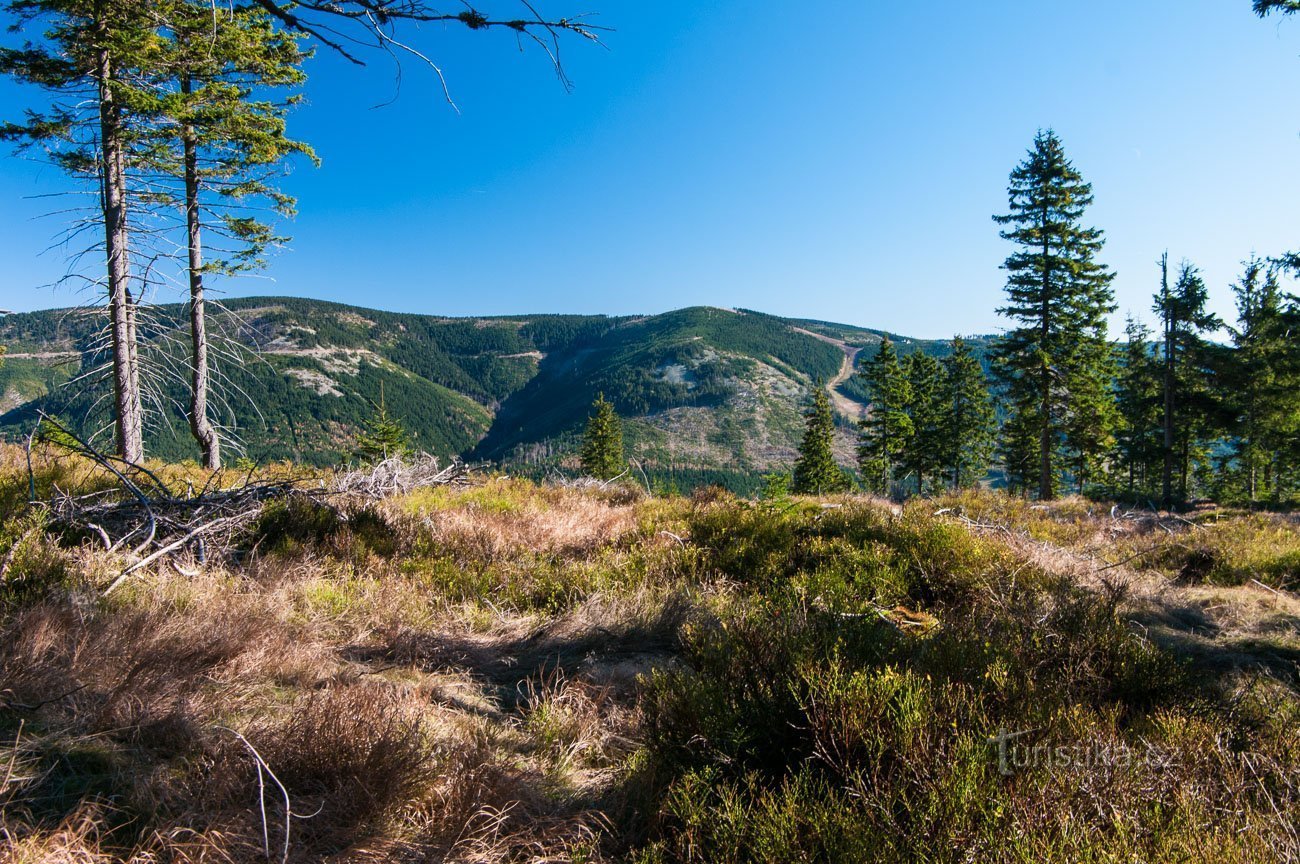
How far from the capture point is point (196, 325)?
13.0m

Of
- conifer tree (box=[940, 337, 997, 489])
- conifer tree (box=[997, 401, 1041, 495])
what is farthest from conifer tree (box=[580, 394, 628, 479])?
conifer tree (box=[997, 401, 1041, 495])

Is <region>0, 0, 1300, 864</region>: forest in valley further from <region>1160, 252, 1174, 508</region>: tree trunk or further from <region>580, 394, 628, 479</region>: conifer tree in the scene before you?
<region>580, 394, 628, 479</region>: conifer tree

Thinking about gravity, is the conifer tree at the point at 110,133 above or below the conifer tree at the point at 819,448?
above

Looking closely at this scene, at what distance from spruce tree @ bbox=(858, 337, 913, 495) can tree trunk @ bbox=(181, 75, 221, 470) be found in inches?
1179

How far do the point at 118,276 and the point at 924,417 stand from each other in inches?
1473

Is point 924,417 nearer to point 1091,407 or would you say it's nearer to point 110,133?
point 1091,407

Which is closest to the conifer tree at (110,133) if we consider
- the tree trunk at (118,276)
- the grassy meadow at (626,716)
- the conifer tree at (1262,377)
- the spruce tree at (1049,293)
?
the tree trunk at (118,276)

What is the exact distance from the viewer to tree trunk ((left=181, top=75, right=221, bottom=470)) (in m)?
12.9

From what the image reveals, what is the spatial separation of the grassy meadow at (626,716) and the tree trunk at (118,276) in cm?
812

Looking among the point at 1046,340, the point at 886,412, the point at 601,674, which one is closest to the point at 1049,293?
the point at 1046,340

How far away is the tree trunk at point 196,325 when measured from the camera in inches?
509

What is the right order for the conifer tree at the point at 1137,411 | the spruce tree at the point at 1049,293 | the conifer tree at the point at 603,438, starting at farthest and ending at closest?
the conifer tree at the point at 603,438, the conifer tree at the point at 1137,411, the spruce tree at the point at 1049,293

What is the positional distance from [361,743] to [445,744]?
1.24 ft

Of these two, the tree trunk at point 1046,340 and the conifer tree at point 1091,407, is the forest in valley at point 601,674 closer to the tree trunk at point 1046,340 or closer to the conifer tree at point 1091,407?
the tree trunk at point 1046,340
